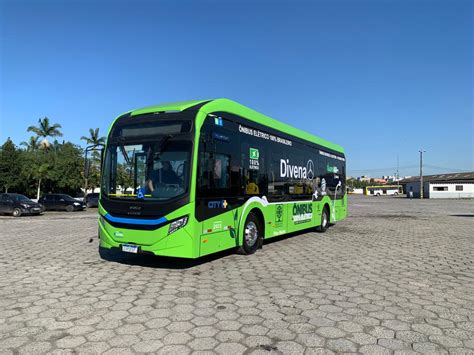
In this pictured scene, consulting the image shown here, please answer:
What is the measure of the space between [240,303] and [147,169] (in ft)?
10.9

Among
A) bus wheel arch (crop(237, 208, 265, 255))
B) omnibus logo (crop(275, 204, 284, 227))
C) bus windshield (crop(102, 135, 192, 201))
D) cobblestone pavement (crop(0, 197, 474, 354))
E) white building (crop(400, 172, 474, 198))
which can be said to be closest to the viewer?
cobblestone pavement (crop(0, 197, 474, 354))

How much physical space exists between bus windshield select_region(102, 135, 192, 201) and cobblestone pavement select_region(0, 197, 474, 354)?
4.95 feet

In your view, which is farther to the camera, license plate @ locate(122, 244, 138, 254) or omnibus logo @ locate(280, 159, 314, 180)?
omnibus logo @ locate(280, 159, 314, 180)

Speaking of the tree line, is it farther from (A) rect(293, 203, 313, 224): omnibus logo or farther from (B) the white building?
(B) the white building

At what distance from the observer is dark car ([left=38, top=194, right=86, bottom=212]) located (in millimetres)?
30609

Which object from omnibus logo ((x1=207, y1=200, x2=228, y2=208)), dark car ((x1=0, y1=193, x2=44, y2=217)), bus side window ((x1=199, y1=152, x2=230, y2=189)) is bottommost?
dark car ((x1=0, y1=193, x2=44, y2=217))

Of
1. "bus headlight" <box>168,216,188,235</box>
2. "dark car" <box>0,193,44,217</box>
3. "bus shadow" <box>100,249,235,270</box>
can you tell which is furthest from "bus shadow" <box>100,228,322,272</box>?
"dark car" <box>0,193,44,217</box>

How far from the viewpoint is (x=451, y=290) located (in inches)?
241

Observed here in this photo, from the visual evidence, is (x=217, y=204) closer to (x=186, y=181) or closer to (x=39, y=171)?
(x=186, y=181)

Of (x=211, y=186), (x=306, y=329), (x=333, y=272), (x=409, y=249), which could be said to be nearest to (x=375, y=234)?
(x=409, y=249)

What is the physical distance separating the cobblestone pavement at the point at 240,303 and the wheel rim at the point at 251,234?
17.6 inches

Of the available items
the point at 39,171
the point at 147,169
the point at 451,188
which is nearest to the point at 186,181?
the point at 147,169

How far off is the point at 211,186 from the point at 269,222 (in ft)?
9.52

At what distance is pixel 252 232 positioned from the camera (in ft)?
30.5
